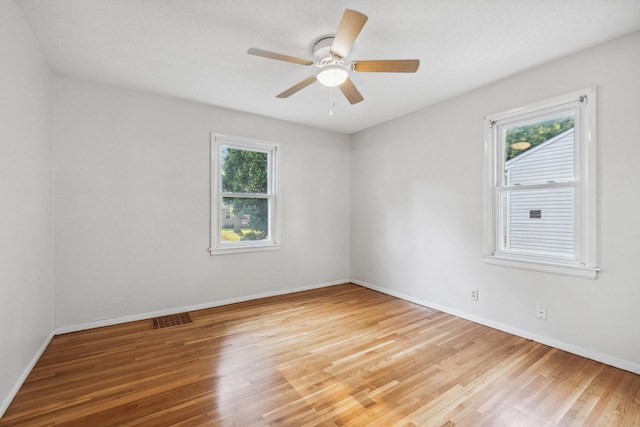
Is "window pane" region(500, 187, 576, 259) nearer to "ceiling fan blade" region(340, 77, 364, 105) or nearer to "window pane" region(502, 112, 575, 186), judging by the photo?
"window pane" region(502, 112, 575, 186)

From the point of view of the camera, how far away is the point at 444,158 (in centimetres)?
354

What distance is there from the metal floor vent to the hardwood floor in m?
0.09

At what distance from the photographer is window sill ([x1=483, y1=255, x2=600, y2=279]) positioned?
242 centimetres

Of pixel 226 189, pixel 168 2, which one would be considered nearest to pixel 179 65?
pixel 168 2

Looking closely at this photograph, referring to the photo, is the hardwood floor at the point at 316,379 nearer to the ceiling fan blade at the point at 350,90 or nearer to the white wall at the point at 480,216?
the white wall at the point at 480,216

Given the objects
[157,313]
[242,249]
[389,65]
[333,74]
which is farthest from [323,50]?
[157,313]

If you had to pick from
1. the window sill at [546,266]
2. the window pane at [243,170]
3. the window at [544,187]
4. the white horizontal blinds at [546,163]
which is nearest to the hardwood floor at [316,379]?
the window sill at [546,266]

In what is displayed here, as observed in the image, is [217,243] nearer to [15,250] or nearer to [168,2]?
[15,250]

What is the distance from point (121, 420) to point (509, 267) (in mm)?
3417

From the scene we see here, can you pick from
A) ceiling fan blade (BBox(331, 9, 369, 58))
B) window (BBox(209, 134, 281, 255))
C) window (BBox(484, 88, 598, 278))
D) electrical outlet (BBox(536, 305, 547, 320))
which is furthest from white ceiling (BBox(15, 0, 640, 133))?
electrical outlet (BBox(536, 305, 547, 320))

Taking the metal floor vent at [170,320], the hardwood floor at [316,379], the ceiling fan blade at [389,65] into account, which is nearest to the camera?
the hardwood floor at [316,379]

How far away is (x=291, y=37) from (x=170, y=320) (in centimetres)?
314

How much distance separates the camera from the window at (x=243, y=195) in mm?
3773

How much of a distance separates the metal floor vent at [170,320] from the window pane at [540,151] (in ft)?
12.6
